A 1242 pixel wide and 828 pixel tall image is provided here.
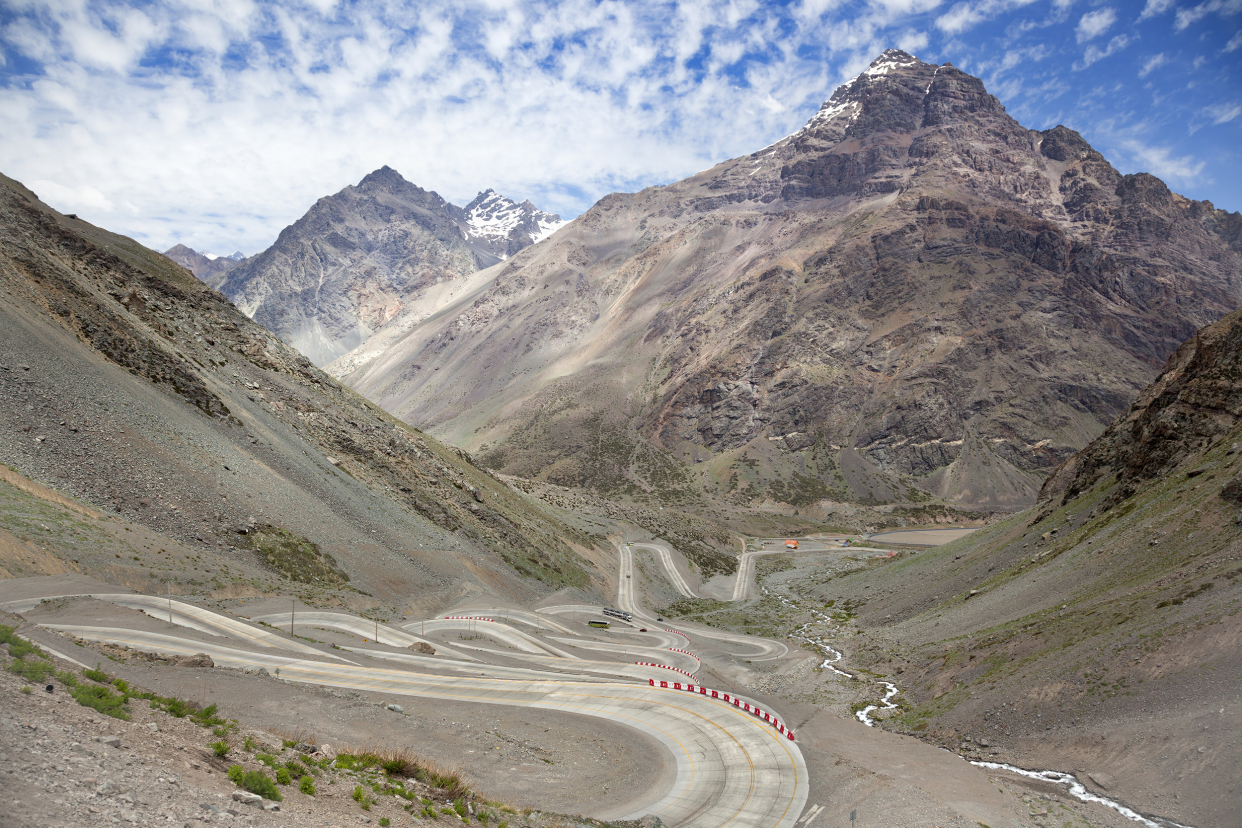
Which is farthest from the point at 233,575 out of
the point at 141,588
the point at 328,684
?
the point at 328,684

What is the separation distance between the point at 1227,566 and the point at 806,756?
855 inches

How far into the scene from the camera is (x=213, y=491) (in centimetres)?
4234

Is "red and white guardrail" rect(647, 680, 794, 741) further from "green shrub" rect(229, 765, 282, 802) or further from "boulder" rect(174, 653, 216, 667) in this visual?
"green shrub" rect(229, 765, 282, 802)

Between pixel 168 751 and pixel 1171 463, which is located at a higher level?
pixel 1171 463

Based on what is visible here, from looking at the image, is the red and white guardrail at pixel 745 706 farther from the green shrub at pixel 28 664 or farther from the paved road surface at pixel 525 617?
the green shrub at pixel 28 664

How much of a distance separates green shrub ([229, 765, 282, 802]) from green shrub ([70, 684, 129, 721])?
2.91 m

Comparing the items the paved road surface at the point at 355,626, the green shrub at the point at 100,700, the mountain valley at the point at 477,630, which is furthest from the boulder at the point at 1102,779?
the green shrub at the point at 100,700

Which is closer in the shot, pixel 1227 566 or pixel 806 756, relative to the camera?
pixel 806 756

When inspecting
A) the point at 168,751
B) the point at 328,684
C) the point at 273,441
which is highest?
the point at 273,441

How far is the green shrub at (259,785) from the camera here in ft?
41.9

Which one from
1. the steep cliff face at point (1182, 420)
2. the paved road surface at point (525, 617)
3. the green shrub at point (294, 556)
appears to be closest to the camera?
the green shrub at point (294, 556)

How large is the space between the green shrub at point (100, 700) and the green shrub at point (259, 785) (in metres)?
2.91

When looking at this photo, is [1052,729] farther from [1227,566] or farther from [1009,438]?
[1009,438]

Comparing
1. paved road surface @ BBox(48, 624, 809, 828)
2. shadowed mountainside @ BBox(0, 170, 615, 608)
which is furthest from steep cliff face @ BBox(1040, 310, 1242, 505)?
shadowed mountainside @ BBox(0, 170, 615, 608)
